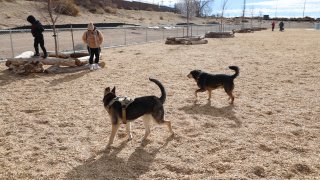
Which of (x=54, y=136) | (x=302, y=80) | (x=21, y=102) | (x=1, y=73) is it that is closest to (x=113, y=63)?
(x=1, y=73)

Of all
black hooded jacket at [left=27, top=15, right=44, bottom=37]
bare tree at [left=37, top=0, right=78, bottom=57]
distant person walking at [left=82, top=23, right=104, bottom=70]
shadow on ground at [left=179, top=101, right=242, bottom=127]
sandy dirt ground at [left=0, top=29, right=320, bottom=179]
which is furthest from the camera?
bare tree at [left=37, top=0, right=78, bottom=57]

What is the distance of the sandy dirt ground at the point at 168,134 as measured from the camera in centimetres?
454

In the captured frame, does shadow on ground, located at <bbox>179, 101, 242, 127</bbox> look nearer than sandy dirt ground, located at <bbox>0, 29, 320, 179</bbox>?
No

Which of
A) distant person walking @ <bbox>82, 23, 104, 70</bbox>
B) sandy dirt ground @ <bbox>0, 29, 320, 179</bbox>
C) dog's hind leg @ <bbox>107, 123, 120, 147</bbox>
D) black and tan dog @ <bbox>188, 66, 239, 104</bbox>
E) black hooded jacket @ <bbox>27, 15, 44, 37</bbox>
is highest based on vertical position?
black hooded jacket @ <bbox>27, 15, 44, 37</bbox>

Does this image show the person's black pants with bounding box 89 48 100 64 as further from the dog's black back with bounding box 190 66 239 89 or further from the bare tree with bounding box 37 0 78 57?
the dog's black back with bounding box 190 66 239 89

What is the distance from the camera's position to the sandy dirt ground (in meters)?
4.54

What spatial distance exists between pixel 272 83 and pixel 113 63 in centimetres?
687

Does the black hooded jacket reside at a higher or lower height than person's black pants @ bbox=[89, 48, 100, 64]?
higher

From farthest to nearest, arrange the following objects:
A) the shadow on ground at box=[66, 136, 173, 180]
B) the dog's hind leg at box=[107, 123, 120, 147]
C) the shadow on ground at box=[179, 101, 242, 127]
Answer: the shadow on ground at box=[179, 101, 242, 127] < the dog's hind leg at box=[107, 123, 120, 147] < the shadow on ground at box=[66, 136, 173, 180]

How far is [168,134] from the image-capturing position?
19.1ft

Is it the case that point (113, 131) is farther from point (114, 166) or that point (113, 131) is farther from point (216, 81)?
point (216, 81)

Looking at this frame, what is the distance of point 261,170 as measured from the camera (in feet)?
14.6

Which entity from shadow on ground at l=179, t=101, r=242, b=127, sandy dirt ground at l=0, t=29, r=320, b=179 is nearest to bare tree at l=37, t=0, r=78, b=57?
sandy dirt ground at l=0, t=29, r=320, b=179

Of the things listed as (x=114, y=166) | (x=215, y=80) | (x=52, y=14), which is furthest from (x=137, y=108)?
(x=52, y=14)
